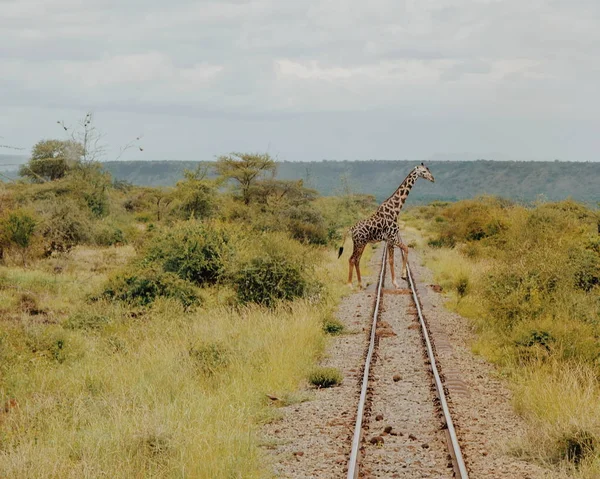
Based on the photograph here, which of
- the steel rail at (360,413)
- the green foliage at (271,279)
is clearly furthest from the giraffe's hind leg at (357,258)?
the steel rail at (360,413)

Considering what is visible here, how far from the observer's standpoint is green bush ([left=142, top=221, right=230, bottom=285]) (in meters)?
21.7

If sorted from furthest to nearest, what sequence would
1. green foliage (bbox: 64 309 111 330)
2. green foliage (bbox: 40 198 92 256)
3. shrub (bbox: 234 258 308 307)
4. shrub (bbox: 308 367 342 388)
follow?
green foliage (bbox: 40 198 92 256) < shrub (bbox: 234 258 308 307) < green foliage (bbox: 64 309 111 330) < shrub (bbox: 308 367 342 388)

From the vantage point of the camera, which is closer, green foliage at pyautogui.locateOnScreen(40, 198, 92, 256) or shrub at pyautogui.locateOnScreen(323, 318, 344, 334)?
shrub at pyautogui.locateOnScreen(323, 318, 344, 334)

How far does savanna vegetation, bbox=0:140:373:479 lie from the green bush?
40mm

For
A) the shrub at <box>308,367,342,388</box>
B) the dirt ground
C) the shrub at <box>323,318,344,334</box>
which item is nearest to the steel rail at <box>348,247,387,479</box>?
the dirt ground

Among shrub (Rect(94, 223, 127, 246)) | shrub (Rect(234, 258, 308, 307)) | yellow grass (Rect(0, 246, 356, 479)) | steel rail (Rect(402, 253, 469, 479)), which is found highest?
shrub (Rect(234, 258, 308, 307))

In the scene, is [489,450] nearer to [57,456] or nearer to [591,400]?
[591,400]

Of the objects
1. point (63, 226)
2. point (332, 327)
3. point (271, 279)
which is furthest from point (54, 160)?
point (332, 327)

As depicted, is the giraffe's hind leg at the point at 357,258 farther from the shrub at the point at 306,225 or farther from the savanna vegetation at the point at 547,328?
the shrub at the point at 306,225

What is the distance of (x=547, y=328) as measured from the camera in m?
13.4

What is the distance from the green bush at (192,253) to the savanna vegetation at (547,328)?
22.1ft

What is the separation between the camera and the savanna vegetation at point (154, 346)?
815cm

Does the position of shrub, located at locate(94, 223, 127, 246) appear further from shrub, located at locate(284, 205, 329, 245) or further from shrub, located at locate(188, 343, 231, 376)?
shrub, located at locate(188, 343, 231, 376)

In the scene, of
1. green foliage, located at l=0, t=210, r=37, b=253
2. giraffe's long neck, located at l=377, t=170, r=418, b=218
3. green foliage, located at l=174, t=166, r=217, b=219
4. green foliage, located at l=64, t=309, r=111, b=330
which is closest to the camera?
green foliage, located at l=64, t=309, r=111, b=330
